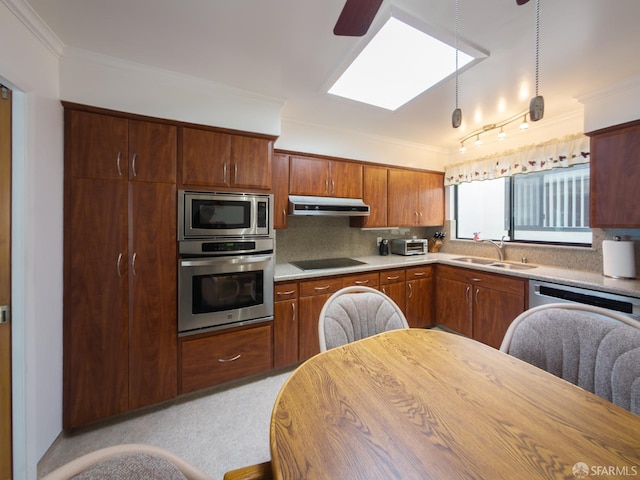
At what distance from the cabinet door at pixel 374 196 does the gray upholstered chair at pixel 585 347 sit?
1959 mm

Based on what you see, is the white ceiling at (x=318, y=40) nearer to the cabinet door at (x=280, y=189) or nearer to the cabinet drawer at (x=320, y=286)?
the cabinet door at (x=280, y=189)

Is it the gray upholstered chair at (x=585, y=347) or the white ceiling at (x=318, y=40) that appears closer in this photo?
the gray upholstered chair at (x=585, y=347)

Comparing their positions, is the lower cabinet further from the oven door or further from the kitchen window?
the oven door

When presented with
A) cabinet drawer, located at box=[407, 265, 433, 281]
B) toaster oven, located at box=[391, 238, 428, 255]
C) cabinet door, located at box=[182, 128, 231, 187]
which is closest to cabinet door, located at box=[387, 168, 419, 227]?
toaster oven, located at box=[391, 238, 428, 255]

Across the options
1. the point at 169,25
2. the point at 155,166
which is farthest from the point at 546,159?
the point at 155,166

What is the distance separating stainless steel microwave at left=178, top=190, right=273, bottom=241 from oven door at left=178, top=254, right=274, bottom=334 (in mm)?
200

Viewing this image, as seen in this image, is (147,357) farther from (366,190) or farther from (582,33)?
(582,33)

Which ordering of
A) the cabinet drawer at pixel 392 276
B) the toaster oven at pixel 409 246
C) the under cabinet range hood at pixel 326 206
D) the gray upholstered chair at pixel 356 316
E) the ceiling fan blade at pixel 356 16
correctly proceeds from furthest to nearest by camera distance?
the toaster oven at pixel 409 246, the cabinet drawer at pixel 392 276, the under cabinet range hood at pixel 326 206, the gray upholstered chair at pixel 356 316, the ceiling fan blade at pixel 356 16

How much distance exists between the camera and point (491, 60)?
1.68 metres

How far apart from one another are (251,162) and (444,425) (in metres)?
2.03

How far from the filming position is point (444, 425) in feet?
2.33

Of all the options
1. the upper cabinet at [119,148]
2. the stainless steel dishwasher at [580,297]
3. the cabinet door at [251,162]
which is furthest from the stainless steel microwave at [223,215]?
the stainless steel dishwasher at [580,297]

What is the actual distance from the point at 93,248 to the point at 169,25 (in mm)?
1427

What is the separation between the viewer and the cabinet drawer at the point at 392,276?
2.73 m
